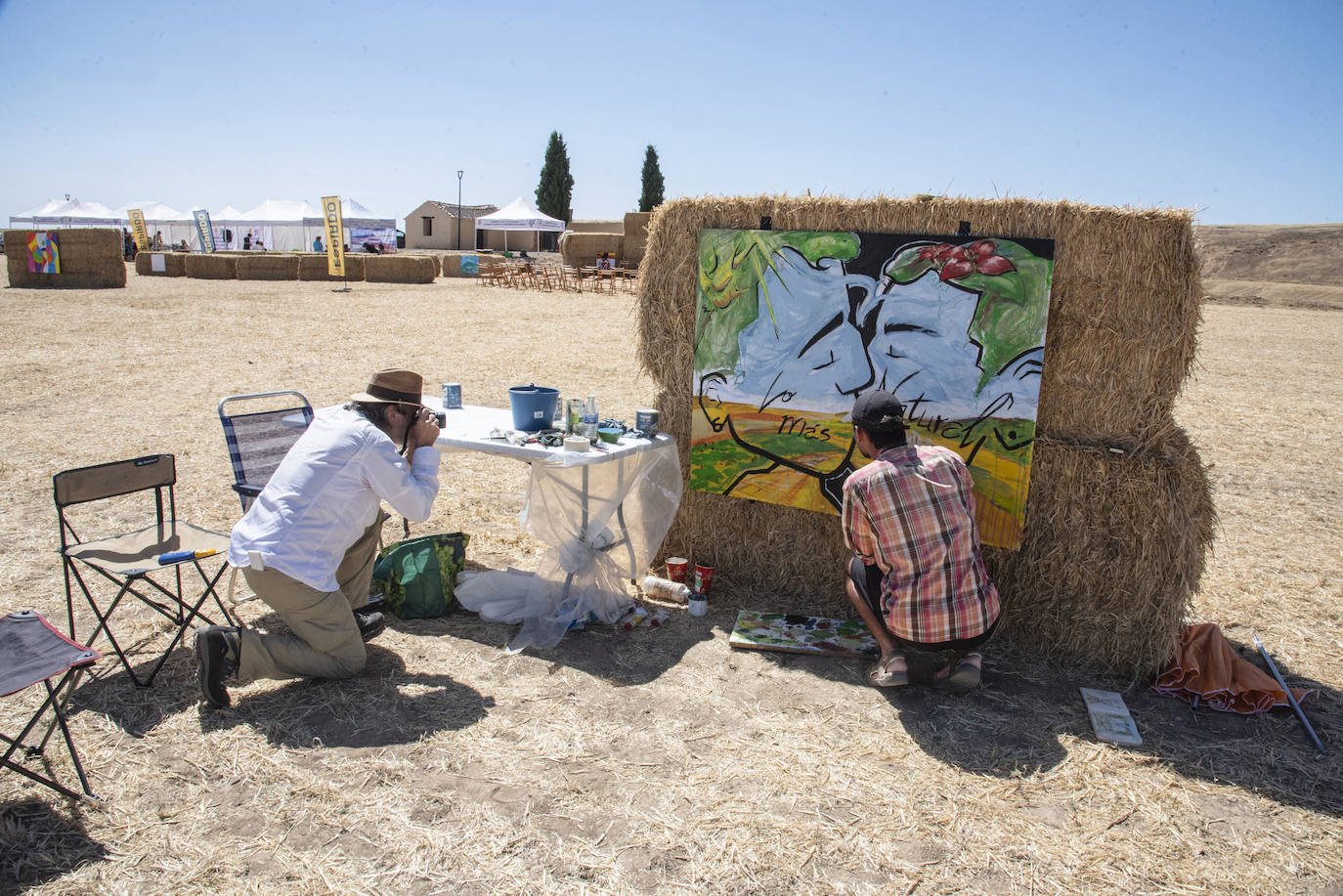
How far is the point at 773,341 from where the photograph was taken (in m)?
4.64

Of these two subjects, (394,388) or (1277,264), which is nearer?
(394,388)

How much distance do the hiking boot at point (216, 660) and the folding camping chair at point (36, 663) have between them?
0.47 metres

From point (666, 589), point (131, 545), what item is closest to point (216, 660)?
point (131, 545)

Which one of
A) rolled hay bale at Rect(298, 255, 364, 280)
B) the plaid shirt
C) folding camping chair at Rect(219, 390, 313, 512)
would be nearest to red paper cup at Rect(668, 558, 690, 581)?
the plaid shirt

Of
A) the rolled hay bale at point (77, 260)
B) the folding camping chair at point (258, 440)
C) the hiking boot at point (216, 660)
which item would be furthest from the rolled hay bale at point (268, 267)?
the hiking boot at point (216, 660)

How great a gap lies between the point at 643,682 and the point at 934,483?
1.60 meters

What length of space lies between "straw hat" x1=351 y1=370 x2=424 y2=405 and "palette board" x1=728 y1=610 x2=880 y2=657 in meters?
2.00

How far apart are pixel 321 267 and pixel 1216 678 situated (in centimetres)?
2757

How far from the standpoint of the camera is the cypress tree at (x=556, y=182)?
5853 cm

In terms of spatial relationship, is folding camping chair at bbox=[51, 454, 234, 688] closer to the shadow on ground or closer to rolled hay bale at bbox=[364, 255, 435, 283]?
the shadow on ground

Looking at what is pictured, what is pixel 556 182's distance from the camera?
193ft

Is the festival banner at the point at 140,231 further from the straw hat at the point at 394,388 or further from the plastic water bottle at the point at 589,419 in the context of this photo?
A: the straw hat at the point at 394,388

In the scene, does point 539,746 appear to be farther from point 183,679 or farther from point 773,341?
point 773,341

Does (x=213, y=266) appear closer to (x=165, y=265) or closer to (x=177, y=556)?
(x=165, y=265)
